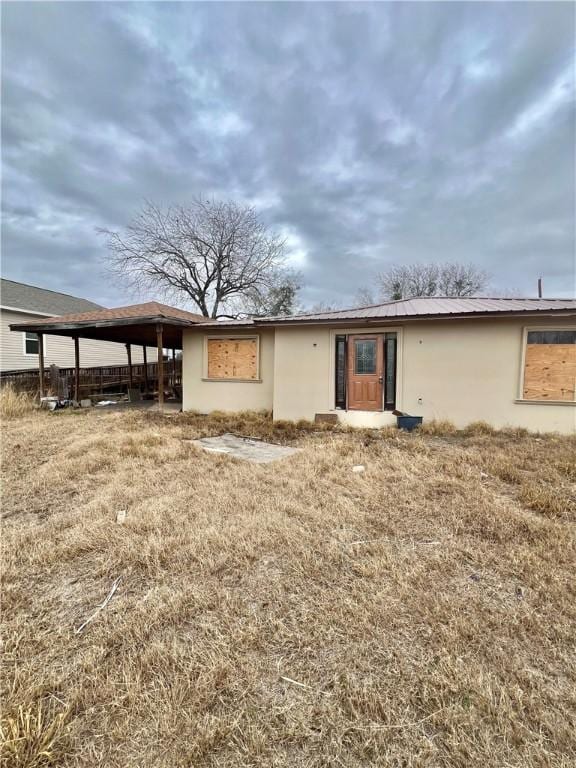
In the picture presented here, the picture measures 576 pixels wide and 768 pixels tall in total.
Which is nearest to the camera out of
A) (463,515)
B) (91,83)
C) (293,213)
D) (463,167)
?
(463,515)

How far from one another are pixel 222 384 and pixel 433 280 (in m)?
22.4

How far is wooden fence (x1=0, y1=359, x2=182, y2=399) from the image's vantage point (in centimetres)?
1127

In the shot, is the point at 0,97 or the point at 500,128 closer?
the point at 0,97

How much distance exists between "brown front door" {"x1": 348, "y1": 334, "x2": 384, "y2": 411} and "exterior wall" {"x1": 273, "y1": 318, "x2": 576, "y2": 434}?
0.69 ft

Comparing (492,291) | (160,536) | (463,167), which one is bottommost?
(160,536)

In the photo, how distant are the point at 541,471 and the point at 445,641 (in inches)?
144

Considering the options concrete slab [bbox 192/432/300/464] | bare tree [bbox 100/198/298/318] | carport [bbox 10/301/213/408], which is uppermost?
bare tree [bbox 100/198/298/318]

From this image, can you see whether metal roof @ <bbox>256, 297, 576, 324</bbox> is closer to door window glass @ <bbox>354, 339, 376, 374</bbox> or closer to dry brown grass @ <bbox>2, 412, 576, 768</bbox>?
door window glass @ <bbox>354, 339, 376, 374</bbox>

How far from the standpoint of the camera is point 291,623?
1818 mm

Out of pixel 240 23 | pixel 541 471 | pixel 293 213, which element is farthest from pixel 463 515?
pixel 293 213

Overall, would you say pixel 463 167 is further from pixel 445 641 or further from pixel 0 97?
pixel 445 641

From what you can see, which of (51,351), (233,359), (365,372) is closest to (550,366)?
(365,372)

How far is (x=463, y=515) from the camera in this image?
3096 millimetres

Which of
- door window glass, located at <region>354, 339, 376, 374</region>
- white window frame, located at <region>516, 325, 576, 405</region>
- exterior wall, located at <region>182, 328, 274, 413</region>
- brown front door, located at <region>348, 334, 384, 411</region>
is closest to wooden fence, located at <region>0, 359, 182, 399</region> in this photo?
exterior wall, located at <region>182, 328, 274, 413</region>
